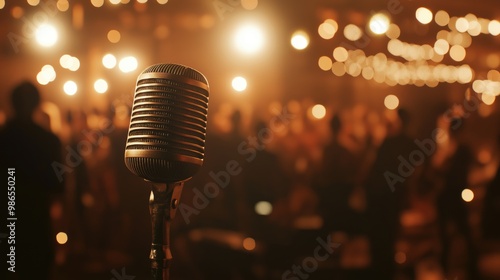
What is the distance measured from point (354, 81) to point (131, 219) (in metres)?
4.57

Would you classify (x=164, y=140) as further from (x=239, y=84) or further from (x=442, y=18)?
(x=442, y=18)

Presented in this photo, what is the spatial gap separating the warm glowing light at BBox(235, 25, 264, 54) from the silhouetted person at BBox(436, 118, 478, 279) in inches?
112

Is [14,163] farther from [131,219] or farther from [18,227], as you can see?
[131,219]

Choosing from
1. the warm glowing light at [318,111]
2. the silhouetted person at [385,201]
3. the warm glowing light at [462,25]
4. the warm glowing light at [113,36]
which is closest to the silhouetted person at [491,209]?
the silhouetted person at [385,201]

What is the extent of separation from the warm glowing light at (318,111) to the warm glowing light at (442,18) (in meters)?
2.24

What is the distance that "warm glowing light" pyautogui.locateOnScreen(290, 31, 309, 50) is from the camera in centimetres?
700

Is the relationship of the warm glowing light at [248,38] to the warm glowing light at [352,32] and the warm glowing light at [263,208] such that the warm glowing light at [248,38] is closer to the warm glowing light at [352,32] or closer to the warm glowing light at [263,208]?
the warm glowing light at [352,32]

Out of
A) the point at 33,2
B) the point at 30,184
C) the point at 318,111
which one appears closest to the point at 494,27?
the point at 318,111

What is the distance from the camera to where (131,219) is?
4852 millimetres

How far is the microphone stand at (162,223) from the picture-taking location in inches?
40.3

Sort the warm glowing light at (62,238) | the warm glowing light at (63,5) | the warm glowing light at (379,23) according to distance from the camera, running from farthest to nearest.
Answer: the warm glowing light at (379,23) < the warm glowing light at (63,5) < the warm glowing light at (62,238)

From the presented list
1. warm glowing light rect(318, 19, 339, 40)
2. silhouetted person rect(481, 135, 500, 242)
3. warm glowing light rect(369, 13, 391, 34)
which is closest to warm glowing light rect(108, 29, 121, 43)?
warm glowing light rect(318, 19, 339, 40)

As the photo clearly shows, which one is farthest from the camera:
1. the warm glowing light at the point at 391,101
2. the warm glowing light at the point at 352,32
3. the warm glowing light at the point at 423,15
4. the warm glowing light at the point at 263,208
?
the warm glowing light at the point at 391,101

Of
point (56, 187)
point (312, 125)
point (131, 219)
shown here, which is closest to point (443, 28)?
point (312, 125)
